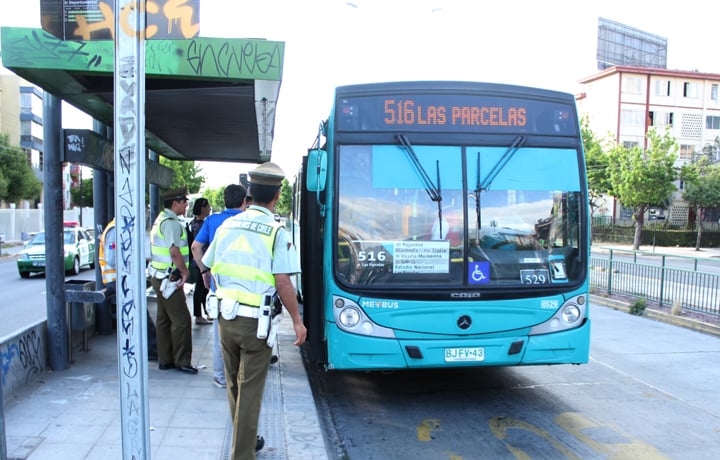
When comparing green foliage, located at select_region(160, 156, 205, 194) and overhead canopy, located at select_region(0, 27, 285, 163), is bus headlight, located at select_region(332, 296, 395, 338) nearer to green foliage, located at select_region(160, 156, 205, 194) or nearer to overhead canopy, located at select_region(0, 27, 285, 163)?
overhead canopy, located at select_region(0, 27, 285, 163)

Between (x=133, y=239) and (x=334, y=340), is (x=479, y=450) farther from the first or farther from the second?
(x=133, y=239)

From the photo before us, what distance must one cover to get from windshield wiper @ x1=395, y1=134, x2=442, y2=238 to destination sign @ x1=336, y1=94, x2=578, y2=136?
0.15 metres

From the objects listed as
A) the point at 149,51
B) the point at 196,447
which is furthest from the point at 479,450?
the point at 149,51

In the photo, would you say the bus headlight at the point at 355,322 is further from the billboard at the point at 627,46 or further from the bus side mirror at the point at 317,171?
the billboard at the point at 627,46

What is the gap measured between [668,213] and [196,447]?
55133 millimetres

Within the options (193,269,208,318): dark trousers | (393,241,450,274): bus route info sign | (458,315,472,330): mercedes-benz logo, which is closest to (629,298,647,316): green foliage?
(458,315,472,330): mercedes-benz logo

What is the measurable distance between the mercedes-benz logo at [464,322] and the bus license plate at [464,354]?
212mm

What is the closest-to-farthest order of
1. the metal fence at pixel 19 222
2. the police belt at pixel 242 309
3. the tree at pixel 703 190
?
the police belt at pixel 242 309 → the metal fence at pixel 19 222 → the tree at pixel 703 190

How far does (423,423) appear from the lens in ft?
17.9

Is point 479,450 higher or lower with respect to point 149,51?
lower

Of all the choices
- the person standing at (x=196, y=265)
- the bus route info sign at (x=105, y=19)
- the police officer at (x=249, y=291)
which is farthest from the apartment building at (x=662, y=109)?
the bus route info sign at (x=105, y=19)

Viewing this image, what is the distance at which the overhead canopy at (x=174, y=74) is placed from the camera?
4.73 m

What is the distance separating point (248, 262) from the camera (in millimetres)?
3705

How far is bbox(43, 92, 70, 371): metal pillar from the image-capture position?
5.68 metres
